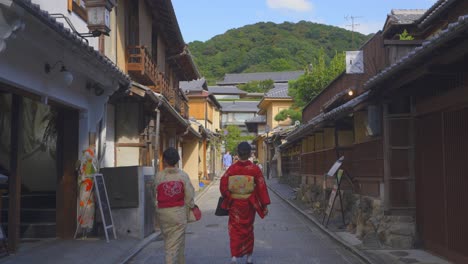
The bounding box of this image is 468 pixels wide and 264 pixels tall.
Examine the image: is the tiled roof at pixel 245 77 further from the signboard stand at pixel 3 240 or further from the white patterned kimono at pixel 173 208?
the white patterned kimono at pixel 173 208

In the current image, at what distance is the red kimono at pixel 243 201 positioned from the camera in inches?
318

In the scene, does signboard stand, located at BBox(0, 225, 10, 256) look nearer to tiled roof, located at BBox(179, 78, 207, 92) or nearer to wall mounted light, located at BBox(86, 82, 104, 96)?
wall mounted light, located at BBox(86, 82, 104, 96)

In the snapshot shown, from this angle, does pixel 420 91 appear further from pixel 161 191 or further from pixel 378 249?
pixel 161 191

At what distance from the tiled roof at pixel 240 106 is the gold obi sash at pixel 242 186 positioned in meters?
66.9

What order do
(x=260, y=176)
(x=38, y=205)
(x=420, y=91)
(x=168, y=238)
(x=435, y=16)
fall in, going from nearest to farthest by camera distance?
(x=168, y=238) < (x=260, y=176) < (x=420, y=91) < (x=38, y=205) < (x=435, y=16)

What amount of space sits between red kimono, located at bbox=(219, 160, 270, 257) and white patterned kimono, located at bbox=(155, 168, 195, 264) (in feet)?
3.64

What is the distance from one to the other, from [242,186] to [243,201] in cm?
24

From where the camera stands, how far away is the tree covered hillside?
343 feet

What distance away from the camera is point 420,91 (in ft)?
31.1

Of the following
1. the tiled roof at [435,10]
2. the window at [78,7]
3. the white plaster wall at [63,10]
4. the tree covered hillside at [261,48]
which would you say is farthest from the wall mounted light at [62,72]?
the tree covered hillside at [261,48]

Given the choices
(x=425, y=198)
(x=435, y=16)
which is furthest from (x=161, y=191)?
(x=435, y=16)

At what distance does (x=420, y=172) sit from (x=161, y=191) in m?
5.39

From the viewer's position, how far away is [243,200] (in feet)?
26.7

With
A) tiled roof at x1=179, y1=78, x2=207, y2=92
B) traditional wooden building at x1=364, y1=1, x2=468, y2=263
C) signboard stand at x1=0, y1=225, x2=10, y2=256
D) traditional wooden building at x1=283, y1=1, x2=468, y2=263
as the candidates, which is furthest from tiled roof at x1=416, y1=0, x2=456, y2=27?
tiled roof at x1=179, y1=78, x2=207, y2=92
